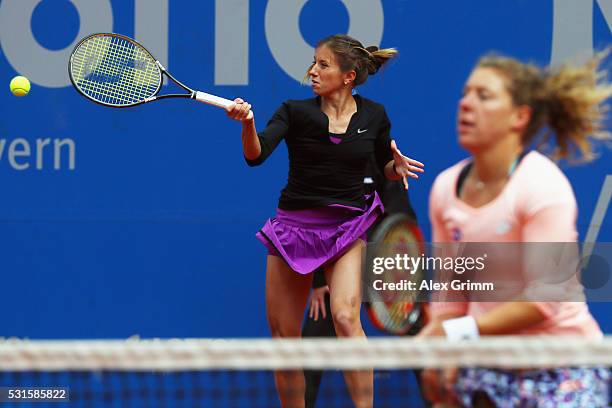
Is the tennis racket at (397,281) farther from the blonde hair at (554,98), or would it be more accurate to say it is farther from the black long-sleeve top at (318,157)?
the blonde hair at (554,98)

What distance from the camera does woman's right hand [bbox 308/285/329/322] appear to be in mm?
4871

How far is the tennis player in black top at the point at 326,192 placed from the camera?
4.45m

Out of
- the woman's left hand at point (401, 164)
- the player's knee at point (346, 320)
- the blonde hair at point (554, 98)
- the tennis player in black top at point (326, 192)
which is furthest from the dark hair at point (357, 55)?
the blonde hair at point (554, 98)

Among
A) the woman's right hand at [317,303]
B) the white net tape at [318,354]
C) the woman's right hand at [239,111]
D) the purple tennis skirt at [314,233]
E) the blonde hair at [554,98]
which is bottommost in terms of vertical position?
the white net tape at [318,354]

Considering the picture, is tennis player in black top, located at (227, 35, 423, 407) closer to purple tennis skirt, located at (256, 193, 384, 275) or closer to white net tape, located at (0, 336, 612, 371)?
purple tennis skirt, located at (256, 193, 384, 275)

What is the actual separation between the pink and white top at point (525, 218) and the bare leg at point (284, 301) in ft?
5.54

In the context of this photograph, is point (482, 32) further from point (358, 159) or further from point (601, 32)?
point (358, 159)

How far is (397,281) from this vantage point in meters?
5.19

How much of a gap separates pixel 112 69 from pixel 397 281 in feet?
4.94

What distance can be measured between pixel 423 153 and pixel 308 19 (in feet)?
2.46

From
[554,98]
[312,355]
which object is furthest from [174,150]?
[554,98]

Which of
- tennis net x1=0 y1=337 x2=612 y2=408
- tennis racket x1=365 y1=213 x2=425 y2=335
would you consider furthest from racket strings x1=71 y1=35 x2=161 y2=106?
tennis net x1=0 y1=337 x2=612 y2=408

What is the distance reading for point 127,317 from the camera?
206 inches

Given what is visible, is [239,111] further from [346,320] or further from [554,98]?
[554,98]
